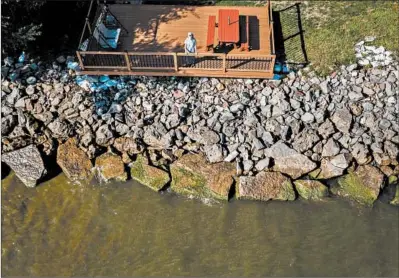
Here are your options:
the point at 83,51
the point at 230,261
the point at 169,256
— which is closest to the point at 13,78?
the point at 83,51

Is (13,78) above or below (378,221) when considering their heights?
above

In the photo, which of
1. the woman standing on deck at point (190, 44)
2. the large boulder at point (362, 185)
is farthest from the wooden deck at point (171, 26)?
the large boulder at point (362, 185)

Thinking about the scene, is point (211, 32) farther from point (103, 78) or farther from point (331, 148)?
point (331, 148)

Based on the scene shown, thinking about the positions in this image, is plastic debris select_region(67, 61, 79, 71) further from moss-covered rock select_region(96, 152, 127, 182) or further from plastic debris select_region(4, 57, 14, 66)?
moss-covered rock select_region(96, 152, 127, 182)

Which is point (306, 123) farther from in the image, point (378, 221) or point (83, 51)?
point (83, 51)

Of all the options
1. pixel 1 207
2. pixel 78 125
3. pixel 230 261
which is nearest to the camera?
pixel 230 261

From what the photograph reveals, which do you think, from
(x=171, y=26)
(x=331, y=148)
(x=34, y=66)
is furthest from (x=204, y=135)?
(x=34, y=66)
